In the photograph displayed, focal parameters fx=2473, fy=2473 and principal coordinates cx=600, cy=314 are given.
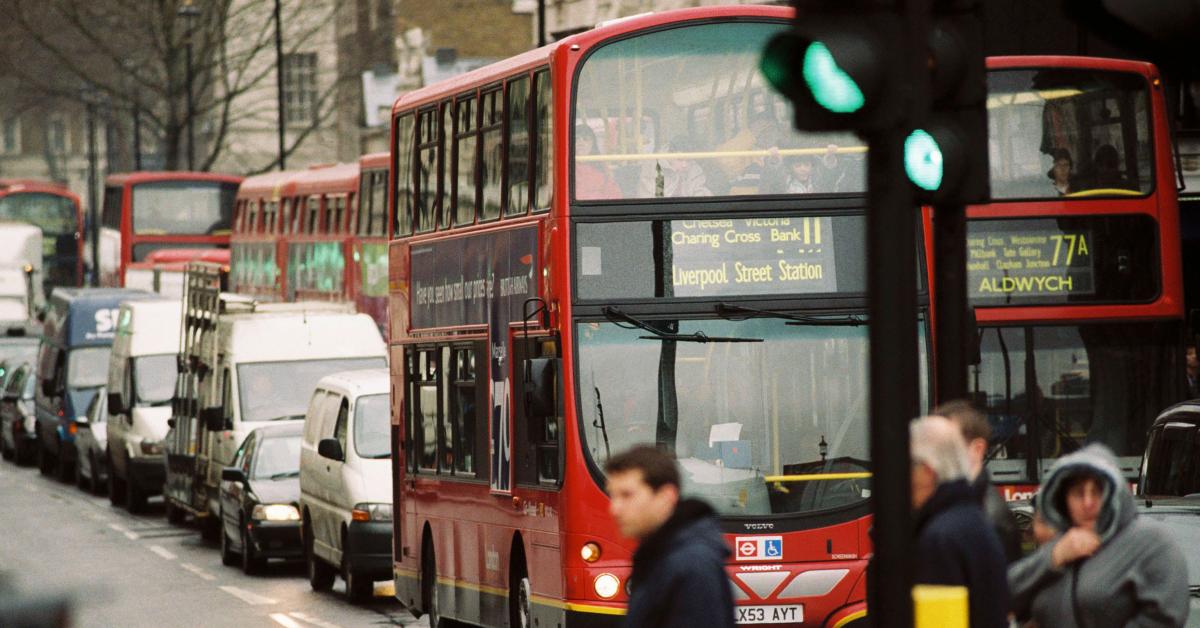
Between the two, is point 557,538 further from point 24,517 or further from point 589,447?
point 24,517

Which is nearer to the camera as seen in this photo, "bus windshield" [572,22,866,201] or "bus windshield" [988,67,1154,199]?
"bus windshield" [572,22,866,201]

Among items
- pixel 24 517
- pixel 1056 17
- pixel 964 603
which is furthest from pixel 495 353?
pixel 24 517

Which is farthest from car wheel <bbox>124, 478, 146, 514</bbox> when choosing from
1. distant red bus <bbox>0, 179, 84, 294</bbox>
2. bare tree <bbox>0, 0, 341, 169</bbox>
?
distant red bus <bbox>0, 179, 84, 294</bbox>

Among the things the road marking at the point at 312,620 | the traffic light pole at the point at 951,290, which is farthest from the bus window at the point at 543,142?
the traffic light pole at the point at 951,290

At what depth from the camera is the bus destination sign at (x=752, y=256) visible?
13.8 metres

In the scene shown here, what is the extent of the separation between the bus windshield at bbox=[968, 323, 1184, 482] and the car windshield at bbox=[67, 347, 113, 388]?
2273 centimetres

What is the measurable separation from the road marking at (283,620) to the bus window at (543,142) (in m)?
5.37

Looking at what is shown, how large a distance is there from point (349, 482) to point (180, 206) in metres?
35.5

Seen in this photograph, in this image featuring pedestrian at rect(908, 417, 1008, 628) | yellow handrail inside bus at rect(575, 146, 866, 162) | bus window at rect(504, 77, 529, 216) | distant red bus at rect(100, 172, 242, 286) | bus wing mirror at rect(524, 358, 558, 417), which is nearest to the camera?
pedestrian at rect(908, 417, 1008, 628)

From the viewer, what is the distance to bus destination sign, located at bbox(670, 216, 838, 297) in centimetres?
1375

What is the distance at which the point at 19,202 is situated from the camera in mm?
70375

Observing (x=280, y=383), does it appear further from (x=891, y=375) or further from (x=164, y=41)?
(x=164, y=41)

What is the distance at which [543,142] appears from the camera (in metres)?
14.2

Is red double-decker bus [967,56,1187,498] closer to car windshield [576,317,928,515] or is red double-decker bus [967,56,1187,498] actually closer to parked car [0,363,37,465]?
car windshield [576,317,928,515]
